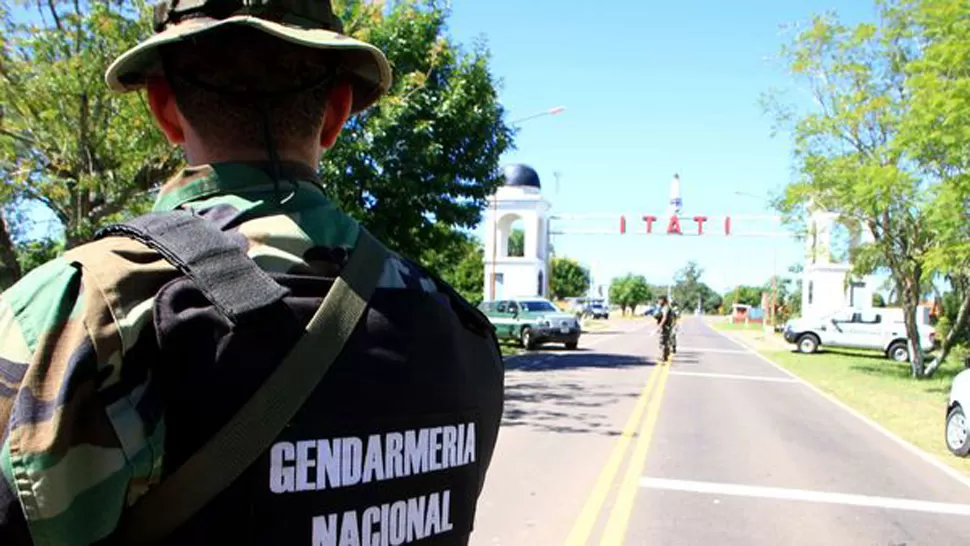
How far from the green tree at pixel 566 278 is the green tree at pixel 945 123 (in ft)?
203

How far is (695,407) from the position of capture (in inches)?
451

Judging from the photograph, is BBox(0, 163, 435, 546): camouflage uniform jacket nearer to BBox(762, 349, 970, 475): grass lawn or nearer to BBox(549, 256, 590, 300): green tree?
BBox(762, 349, 970, 475): grass lawn

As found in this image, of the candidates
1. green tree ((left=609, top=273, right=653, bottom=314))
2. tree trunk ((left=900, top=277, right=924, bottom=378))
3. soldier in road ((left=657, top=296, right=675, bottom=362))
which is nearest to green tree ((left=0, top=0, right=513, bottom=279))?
soldier in road ((left=657, top=296, right=675, bottom=362))

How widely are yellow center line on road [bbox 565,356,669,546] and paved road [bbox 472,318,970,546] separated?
0.02 metres

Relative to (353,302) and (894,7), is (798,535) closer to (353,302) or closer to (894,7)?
(353,302)

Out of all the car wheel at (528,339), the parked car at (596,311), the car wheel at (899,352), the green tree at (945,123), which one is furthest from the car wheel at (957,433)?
the parked car at (596,311)

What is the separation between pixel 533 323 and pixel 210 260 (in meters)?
22.5

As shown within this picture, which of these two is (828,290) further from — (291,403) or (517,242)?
(291,403)

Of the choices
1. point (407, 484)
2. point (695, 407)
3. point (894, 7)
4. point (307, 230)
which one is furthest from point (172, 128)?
point (894, 7)

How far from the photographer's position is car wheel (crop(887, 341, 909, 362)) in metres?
24.8

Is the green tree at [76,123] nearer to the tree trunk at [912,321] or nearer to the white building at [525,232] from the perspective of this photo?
the tree trunk at [912,321]

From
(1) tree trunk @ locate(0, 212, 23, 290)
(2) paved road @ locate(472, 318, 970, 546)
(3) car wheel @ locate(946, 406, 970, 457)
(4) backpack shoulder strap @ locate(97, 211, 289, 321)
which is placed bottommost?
(2) paved road @ locate(472, 318, 970, 546)

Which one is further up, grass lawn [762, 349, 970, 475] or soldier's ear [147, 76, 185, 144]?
soldier's ear [147, 76, 185, 144]

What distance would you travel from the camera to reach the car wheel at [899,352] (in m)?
24.8
